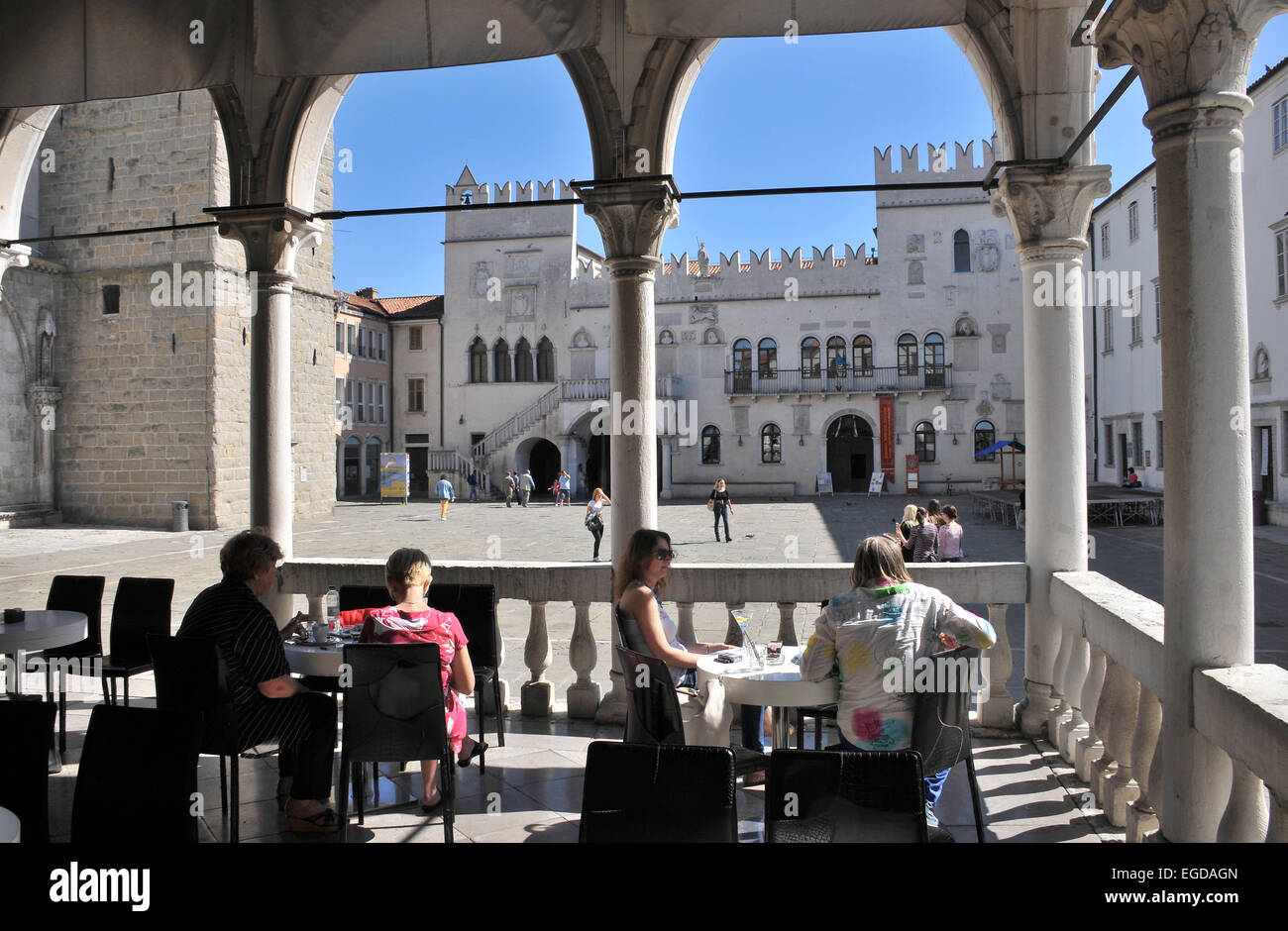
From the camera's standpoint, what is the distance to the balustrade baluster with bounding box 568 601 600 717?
5.22 meters

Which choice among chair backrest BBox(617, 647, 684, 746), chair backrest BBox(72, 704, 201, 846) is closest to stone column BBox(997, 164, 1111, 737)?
chair backrest BBox(617, 647, 684, 746)

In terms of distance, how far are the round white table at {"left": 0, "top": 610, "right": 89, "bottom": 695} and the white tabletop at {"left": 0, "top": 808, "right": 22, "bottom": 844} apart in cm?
225

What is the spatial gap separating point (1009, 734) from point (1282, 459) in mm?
18458

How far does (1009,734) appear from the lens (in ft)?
15.9

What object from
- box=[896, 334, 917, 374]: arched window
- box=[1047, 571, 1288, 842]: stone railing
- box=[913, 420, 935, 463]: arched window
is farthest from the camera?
box=[896, 334, 917, 374]: arched window

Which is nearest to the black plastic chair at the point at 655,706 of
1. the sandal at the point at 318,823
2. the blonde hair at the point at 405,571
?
the blonde hair at the point at 405,571

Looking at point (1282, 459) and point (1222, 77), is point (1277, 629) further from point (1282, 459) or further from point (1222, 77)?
point (1282, 459)

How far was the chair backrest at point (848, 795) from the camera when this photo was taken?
86.7 inches

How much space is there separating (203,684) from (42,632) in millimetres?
1524

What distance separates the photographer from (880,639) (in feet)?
10.7

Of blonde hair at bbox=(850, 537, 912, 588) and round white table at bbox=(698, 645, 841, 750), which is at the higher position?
blonde hair at bbox=(850, 537, 912, 588)

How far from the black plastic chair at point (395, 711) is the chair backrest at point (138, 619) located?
221 cm

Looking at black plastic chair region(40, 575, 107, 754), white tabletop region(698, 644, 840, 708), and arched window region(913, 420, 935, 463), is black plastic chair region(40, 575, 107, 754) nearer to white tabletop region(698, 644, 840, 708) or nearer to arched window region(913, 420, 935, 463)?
white tabletop region(698, 644, 840, 708)

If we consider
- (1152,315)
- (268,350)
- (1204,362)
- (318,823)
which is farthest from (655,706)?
(1152,315)
